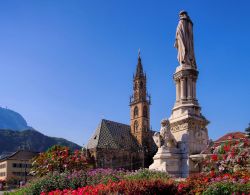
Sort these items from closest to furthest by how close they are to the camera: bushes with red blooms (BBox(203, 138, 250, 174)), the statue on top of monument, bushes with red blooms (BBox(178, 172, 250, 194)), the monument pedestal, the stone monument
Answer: bushes with red blooms (BBox(178, 172, 250, 194)) < bushes with red blooms (BBox(203, 138, 250, 174)) < the monument pedestal < the stone monument < the statue on top of monument

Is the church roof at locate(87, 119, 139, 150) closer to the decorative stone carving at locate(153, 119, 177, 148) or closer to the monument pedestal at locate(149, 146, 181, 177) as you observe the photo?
the decorative stone carving at locate(153, 119, 177, 148)

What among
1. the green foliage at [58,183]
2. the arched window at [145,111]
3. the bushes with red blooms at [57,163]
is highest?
the arched window at [145,111]

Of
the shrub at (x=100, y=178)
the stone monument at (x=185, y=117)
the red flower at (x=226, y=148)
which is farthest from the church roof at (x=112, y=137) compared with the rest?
the red flower at (x=226, y=148)

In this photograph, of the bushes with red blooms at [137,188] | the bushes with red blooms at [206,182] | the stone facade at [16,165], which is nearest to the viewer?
the bushes with red blooms at [206,182]

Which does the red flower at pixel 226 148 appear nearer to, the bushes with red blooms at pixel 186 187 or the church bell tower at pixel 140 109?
the bushes with red blooms at pixel 186 187

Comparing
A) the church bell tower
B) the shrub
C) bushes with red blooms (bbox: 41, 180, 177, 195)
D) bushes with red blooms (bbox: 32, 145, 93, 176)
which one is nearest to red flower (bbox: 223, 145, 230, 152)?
bushes with red blooms (bbox: 41, 180, 177, 195)

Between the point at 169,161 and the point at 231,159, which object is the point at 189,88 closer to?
the point at 169,161

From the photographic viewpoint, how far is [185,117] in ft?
63.4

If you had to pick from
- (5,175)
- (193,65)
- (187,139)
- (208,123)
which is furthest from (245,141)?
(5,175)

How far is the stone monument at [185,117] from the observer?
18578 mm

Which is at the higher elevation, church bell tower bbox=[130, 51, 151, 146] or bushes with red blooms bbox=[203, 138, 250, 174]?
church bell tower bbox=[130, 51, 151, 146]

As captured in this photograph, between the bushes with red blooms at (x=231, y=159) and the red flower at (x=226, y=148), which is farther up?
the red flower at (x=226, y=148)

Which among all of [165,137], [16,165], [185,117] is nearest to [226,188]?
[165,137]

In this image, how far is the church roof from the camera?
97062 mm
